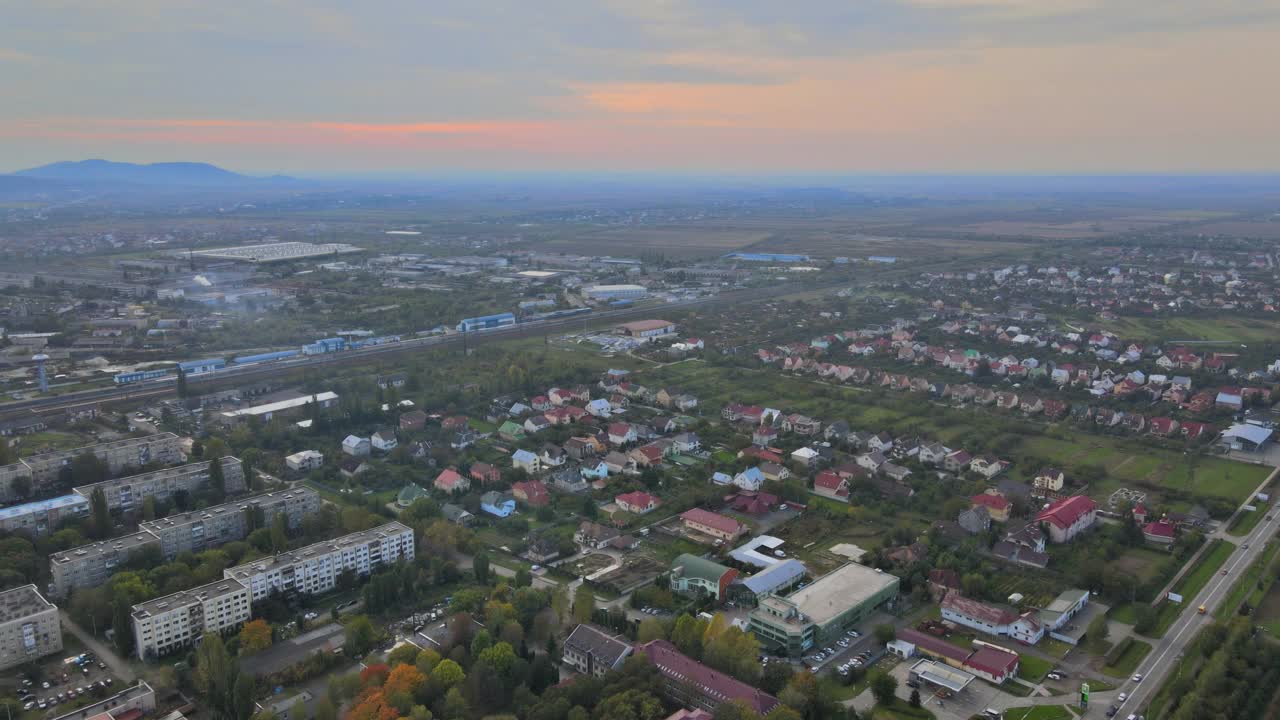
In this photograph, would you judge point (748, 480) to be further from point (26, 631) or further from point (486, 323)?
point (486, 323)

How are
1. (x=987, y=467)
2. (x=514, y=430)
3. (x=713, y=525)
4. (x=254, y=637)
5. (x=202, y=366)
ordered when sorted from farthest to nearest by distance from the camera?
(x=202, y=366) < (x=514, y=430) < (x=987, y=467) < (x=713, y=525) < (x=254, y=637)

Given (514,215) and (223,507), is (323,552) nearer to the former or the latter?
(223,507)

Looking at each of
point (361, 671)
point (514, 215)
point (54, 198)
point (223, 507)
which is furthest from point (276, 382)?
point (54, 198)

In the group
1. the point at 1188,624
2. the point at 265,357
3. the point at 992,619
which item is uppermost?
the point at 265,357

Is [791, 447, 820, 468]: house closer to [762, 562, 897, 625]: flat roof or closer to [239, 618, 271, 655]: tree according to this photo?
[762, 562, 897, 625]: flat roof

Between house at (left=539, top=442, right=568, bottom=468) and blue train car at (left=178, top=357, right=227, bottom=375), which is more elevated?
blue train car at (left=178, top=357, right=227, bottom=375)

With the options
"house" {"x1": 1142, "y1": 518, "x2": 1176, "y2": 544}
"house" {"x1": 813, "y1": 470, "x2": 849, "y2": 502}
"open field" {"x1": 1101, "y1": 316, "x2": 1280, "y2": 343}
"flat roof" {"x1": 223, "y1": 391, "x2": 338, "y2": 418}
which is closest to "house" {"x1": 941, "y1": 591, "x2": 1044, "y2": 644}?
"house" {"x1": 1142, "y1": 518, "x2": 1176, "y2": 544}

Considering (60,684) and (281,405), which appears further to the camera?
(281,405)

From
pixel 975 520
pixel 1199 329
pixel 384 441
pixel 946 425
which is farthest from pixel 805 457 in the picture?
pixel 1199 329
